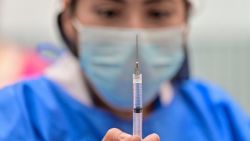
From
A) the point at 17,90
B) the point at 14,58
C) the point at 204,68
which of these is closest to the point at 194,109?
the point at 17,90

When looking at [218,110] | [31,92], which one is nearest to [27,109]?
[31,92]

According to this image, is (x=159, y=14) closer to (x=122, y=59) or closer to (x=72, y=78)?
(x=122, y=59)

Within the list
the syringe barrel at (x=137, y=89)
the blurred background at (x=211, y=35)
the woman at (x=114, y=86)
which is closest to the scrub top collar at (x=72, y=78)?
the woman at (x=114, y=86)

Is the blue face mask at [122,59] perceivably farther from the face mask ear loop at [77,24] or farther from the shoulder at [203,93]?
the shoulder at [203,93]

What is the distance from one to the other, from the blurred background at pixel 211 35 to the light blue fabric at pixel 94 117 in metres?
1.39

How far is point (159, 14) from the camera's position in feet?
4.26

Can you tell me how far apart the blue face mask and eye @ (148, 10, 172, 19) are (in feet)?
Result: 0.10

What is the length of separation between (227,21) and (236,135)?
1.69 metres

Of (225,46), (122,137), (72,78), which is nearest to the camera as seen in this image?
(122,137)

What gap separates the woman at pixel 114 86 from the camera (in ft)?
4.08

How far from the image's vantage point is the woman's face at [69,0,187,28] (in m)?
1.27

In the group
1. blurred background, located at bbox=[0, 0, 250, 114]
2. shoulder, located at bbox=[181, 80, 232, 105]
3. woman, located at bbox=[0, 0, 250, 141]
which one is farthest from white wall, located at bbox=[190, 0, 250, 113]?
woman, located at bbox=[0, 0, 250, 141]

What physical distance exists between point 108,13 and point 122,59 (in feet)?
0.34

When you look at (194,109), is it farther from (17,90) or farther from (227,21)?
(227,21)
